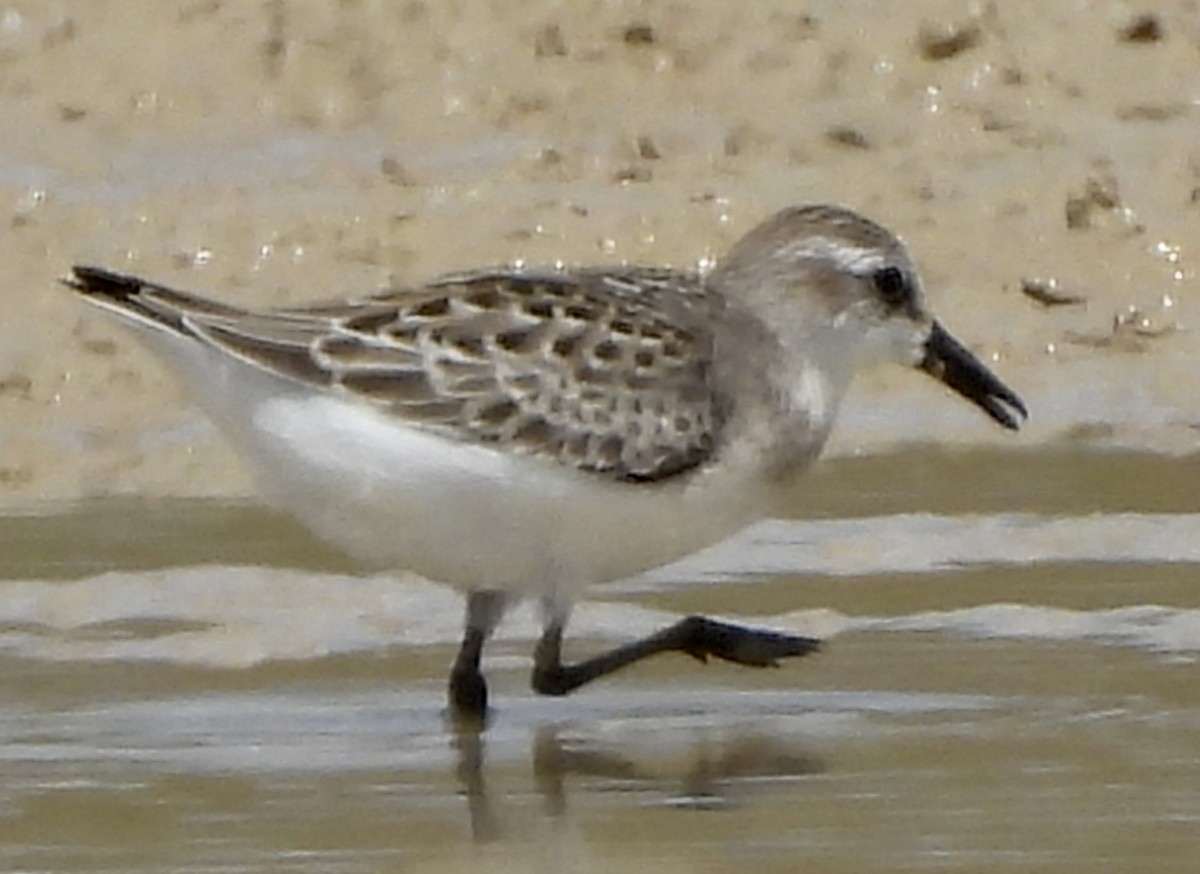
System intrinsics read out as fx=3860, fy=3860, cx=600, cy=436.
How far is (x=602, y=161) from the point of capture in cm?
1155

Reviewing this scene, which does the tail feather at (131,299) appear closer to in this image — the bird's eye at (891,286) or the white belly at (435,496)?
the white belly at (435,496)

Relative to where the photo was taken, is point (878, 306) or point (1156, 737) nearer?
point (1156, 737)

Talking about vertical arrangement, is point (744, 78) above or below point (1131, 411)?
Answer: above

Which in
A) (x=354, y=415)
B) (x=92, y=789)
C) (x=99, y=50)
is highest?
(x=99, y=50)

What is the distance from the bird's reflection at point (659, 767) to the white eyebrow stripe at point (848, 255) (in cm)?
114

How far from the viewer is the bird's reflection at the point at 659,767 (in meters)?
7.50

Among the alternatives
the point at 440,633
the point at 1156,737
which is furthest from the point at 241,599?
the point at 1156,737

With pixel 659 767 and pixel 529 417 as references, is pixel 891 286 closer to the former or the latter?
pixel 529 417

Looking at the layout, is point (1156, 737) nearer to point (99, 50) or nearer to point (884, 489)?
point (884, 489)

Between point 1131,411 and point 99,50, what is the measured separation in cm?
370

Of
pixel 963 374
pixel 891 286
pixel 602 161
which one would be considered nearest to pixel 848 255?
pixel 891 286

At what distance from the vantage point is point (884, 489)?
9625 millimetres

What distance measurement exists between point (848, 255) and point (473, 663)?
1.25 metres

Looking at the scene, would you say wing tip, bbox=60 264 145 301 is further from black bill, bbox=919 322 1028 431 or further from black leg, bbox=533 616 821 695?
black bill, bbox=919 322 1028 431
